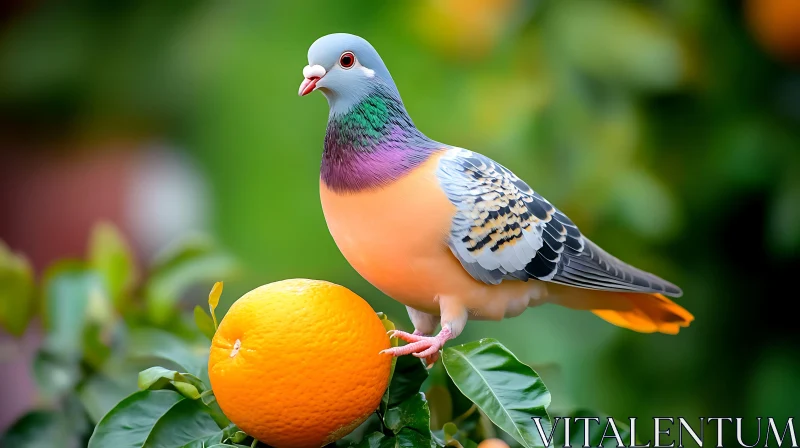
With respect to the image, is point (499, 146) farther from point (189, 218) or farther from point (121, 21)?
point (121, 21)

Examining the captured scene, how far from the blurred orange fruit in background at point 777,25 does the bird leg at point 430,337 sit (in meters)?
0.70

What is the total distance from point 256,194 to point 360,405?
3.31 feet

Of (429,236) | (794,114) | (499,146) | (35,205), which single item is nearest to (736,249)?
(794,114)

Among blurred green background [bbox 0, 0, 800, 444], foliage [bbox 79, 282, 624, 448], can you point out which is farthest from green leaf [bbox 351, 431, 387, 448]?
blurred green background [bbox 0, 0, 800, 444]

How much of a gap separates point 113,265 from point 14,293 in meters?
0.13

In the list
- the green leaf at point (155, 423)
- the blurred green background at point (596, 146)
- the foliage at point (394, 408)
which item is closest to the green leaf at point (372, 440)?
the foliage at point (394, 408)

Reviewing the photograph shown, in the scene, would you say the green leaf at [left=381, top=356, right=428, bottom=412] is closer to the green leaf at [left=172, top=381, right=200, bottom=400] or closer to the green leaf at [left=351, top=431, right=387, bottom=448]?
the green leaf at [left=351, top=431, right=387, bottom=448]

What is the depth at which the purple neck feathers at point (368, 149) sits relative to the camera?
0.67 m

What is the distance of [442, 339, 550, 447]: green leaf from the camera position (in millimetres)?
582

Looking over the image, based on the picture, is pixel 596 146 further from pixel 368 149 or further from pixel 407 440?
pixel 407 440

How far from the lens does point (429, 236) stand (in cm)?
67

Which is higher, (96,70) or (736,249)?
(96,70)

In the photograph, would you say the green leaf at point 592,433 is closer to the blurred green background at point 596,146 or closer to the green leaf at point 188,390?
the blurred green background at point 596,146

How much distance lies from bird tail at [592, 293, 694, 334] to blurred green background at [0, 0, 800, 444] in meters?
0.10
